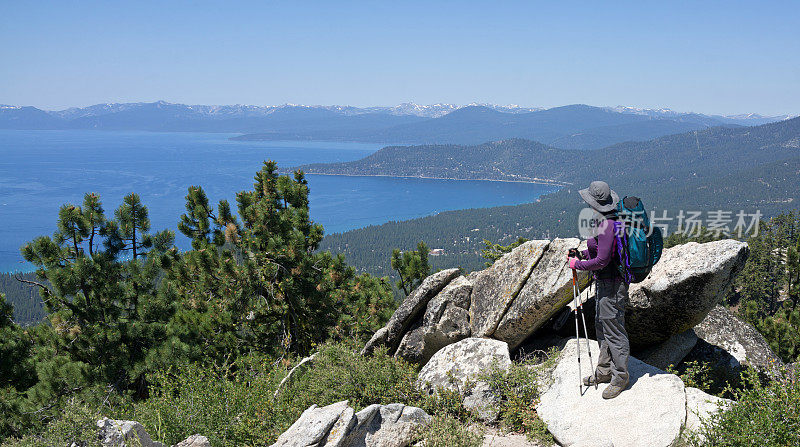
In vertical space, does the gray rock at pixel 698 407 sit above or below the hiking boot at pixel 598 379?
above

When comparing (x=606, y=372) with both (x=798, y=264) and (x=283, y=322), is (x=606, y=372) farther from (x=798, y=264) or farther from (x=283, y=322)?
(x=798, y=264)

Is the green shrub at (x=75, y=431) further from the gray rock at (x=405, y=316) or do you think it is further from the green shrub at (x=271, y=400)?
the gray rock at (x=405, y=316)

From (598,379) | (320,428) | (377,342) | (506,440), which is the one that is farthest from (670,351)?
(320,428)

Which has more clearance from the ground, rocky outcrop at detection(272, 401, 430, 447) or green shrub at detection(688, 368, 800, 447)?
green shrub at detection(688, 368, 800, 447)

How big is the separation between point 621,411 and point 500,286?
3270 mm

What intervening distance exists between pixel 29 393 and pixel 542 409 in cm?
1060

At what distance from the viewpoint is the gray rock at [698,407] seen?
17.7 ft

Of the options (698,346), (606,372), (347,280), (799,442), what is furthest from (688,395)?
(347,280)

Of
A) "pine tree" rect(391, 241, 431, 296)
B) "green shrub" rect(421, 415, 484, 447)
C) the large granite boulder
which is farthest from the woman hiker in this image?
"pine tree" rect(391, 241, 431, 296)

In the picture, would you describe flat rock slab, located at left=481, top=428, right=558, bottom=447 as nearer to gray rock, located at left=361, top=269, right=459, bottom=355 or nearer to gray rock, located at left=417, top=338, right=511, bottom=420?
gray rock, located at left=417, top=338, right=511, bottom=420

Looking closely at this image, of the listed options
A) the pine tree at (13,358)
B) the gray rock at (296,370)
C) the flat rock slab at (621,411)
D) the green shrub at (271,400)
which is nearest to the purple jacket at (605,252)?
the flat rock slab at (621,411)

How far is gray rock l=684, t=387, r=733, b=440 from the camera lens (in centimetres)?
538

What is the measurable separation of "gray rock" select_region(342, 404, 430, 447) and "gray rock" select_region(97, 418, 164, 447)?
2435mm

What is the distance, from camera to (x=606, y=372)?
260 inches
